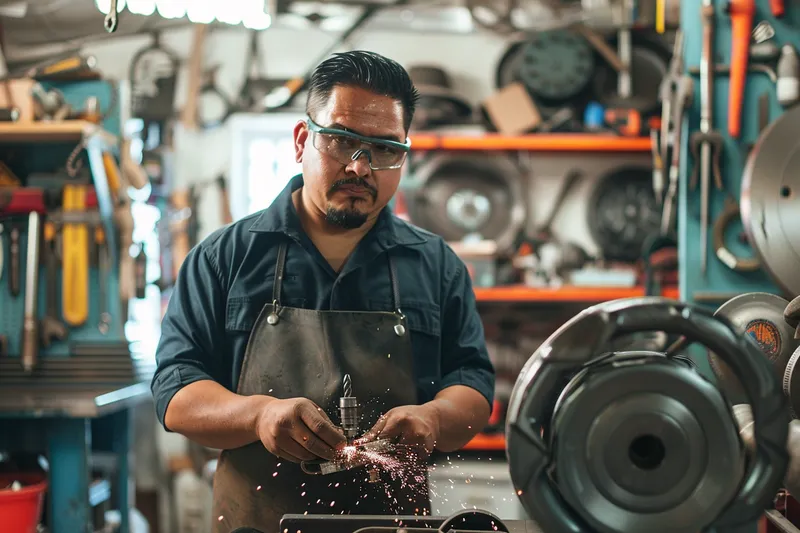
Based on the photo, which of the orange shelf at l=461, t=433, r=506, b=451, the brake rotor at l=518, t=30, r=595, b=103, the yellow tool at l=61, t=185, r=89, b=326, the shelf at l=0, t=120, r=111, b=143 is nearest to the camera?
the shelf at l=0, t=120, r=111, b=143

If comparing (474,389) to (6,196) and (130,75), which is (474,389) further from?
(130,75)

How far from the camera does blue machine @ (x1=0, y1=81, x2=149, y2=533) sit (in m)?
3.14

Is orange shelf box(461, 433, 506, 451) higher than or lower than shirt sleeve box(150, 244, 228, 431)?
lower

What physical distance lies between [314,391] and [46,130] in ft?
7.16

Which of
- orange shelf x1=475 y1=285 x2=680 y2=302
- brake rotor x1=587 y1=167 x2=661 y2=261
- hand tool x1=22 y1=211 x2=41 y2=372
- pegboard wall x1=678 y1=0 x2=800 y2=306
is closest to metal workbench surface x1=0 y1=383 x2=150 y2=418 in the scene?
hand tool x1=22 y1=211 x2=41 y2=372

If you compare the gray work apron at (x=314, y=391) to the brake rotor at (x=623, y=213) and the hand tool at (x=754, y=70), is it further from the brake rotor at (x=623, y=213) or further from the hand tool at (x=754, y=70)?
the brake rotor at (x=623, y=213)

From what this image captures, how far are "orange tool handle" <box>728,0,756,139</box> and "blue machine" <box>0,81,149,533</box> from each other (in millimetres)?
2540

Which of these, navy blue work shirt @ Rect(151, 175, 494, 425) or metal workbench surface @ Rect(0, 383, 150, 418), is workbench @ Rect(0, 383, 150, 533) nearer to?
metal workbench surface @ Rect(0, 383, 150, 418)

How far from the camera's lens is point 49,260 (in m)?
3.46

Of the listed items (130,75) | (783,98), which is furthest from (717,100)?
(130,75)

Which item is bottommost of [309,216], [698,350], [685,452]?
[698,350]

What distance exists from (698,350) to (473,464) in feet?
5.32

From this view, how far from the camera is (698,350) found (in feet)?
9.22

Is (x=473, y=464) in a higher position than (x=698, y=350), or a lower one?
lower
